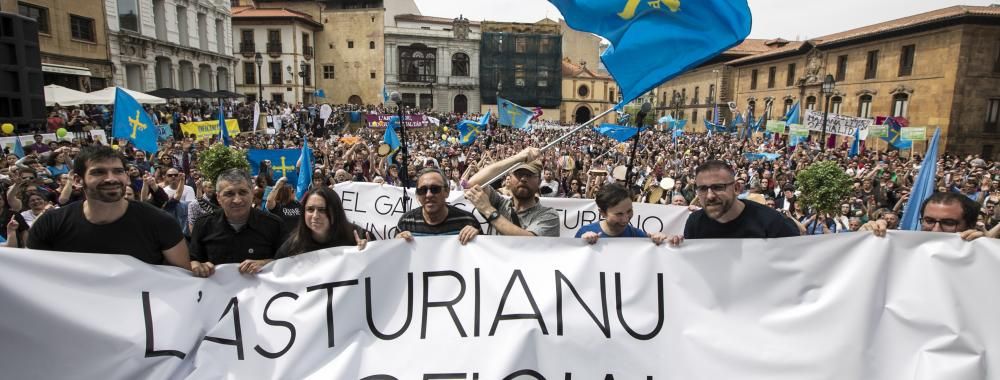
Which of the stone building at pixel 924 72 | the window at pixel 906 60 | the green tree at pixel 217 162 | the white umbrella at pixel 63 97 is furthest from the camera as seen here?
the window at pixel 906 60

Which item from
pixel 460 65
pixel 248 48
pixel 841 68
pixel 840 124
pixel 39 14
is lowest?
pixel 840 124

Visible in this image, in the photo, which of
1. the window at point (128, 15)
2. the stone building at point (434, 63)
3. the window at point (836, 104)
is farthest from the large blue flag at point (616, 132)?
the stone building at point (434, 63)

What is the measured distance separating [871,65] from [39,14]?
42.4 m

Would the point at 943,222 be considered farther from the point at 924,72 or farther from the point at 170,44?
the point at 170,44

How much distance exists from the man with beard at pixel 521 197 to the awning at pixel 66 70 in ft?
79.4

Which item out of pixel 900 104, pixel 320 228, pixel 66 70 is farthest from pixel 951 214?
pixel 900 104

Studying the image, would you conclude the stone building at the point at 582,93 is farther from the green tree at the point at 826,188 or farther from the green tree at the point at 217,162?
the green tree at the point at 217,162

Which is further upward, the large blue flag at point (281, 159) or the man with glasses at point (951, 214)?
the man with glasses at point (951, 214)

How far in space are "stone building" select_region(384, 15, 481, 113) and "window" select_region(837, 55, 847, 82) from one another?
113 ft

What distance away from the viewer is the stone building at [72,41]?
21984mm

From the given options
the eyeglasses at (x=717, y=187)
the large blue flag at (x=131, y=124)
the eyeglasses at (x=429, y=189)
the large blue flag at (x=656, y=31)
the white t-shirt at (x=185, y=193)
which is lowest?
the white t-shirt at (x=185, y=193)

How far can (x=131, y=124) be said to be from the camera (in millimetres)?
9305

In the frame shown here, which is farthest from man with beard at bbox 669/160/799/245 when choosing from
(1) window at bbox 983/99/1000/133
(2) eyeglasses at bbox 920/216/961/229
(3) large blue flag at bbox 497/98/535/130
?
(1) window at bbox 983/99/1000/133

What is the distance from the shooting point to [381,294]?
2941mm
